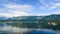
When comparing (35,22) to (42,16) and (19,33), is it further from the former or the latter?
(19,33)

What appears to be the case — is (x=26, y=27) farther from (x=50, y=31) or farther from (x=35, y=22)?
(x=50, y=31)

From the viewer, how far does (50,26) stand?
1932 millimetres

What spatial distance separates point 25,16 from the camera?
1953 millimetres

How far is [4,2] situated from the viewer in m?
1.96

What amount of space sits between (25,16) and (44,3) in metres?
0.32

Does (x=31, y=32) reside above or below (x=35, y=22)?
below

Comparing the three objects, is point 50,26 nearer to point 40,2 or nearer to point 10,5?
point 40,2

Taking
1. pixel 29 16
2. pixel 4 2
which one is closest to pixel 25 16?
pixel 29 16

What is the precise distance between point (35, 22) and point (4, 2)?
1.69 feet

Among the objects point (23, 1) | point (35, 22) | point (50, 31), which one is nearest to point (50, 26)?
Answer: point (50, 31)

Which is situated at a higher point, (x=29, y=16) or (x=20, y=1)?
(x=20, y=1)

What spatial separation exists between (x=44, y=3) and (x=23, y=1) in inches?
11.5

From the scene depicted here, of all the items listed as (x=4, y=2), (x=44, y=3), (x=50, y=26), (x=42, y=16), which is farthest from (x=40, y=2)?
(x=4, y=2)

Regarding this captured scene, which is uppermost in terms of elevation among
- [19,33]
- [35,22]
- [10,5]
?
[10,5]
